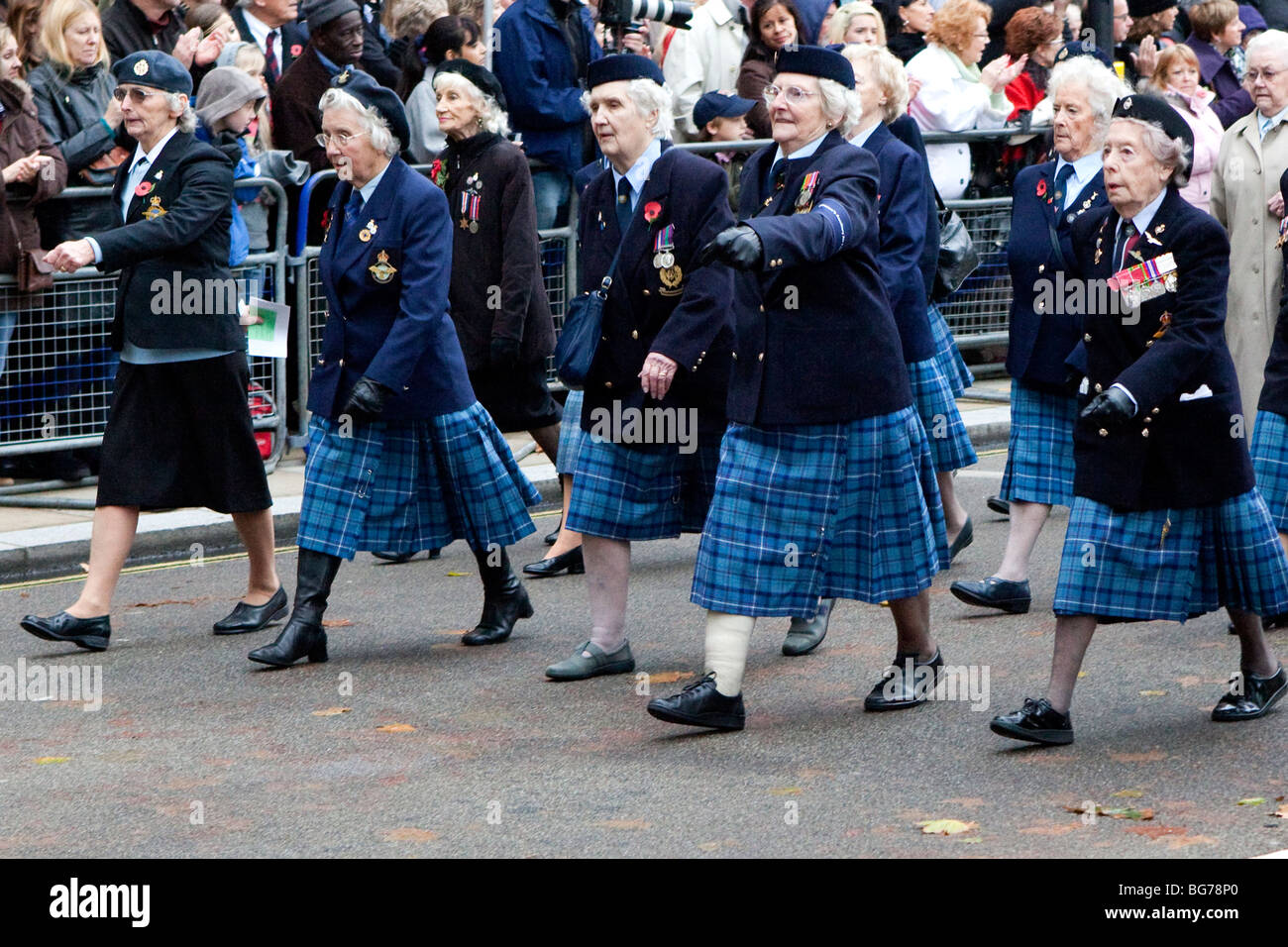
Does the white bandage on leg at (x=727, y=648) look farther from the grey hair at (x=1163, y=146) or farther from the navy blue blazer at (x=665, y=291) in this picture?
the grey hair at (x=1163, y=146)

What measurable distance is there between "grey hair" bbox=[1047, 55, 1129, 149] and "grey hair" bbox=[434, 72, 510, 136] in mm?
2175

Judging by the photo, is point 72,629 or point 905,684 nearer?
point 905,684

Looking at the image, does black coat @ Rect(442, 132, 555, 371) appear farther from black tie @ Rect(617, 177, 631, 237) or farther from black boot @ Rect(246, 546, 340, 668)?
black boot @ Rect(246, 546, 340, 668)

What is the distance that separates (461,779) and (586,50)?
6.84 m

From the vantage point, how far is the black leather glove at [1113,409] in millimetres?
5609

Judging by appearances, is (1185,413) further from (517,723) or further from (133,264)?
(133,264)

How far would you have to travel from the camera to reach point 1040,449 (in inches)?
310

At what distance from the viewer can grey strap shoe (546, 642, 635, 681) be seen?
681 cm

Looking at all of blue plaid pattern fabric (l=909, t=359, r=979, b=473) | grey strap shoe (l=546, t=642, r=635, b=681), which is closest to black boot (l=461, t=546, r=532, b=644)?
grey strap shoe (l=546, t=642, r=635, b=681)

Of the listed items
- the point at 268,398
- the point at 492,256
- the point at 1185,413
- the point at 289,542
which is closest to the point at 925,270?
the point at 492,256

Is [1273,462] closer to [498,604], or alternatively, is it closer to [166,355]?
[498,604]

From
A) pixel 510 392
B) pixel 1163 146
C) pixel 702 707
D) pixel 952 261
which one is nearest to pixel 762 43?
pixel 952 261

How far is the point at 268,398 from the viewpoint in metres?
10.7

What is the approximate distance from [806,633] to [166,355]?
2.41 meters
